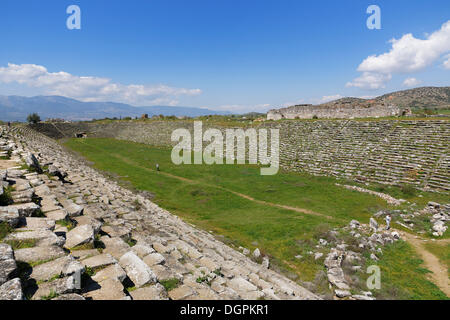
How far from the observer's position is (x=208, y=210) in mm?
19922

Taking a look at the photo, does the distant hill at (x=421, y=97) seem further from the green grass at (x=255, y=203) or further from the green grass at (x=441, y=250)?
the green grass at (x=441, y=250)

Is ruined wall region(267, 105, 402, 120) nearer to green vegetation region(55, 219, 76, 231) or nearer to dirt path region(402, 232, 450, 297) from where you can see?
dirt path region(402, 232, 450, 297)

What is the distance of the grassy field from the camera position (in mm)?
13466

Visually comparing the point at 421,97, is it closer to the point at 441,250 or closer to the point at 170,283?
the point at 441,250

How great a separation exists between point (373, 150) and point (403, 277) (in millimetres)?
22595

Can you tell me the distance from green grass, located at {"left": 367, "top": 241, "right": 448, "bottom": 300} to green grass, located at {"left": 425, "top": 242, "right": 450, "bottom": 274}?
3.27 feet

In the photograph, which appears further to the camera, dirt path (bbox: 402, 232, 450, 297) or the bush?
the bush

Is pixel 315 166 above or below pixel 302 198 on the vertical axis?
above

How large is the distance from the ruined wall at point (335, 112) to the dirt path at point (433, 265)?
117 ft

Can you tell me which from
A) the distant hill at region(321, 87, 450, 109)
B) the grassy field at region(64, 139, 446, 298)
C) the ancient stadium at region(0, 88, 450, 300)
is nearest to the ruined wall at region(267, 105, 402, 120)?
the ancient stadium at region(0, 88, 450, 300)
